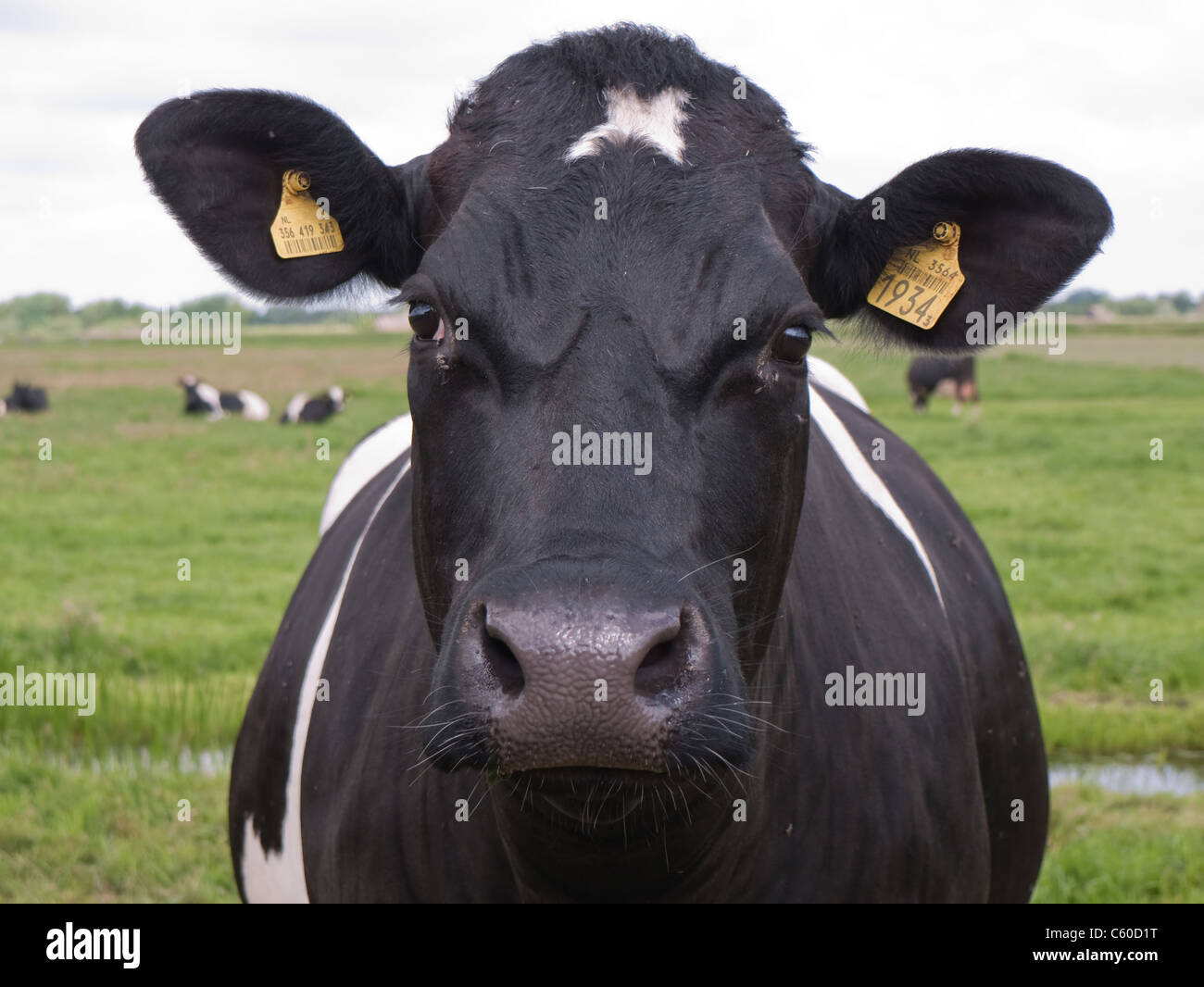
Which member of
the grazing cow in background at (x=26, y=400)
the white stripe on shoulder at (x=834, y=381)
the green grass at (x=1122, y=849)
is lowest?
the green grass at (x=1122, y=849)

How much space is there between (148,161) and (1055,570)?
1054 centimetres

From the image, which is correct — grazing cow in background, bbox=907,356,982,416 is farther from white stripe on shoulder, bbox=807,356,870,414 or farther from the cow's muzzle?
the cow's muzzle

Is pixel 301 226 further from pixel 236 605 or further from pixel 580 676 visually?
pixel 236 605

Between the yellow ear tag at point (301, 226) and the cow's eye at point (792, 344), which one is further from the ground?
the yellow ear tag at point (301, 226)

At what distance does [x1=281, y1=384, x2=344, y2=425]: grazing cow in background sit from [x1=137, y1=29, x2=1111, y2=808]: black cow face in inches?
1008

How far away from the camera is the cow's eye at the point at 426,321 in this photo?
274 cm

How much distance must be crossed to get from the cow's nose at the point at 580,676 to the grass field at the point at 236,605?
4.39ft

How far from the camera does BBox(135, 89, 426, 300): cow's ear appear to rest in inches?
120

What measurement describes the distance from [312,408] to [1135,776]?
23.5m

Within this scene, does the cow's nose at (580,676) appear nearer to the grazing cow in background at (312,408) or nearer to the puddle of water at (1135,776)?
the puddle of water at (1135,776)

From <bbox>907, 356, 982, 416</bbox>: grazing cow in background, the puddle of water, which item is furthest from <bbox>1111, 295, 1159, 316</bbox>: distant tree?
the puddle of water

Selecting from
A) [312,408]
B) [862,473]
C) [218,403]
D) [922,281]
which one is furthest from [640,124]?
[218,403]

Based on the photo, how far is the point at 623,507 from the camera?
227cm

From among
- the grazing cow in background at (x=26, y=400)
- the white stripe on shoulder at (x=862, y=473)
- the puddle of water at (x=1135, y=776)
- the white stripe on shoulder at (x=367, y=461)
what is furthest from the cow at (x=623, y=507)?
the grazing cow in background at (x=26, y=400)
